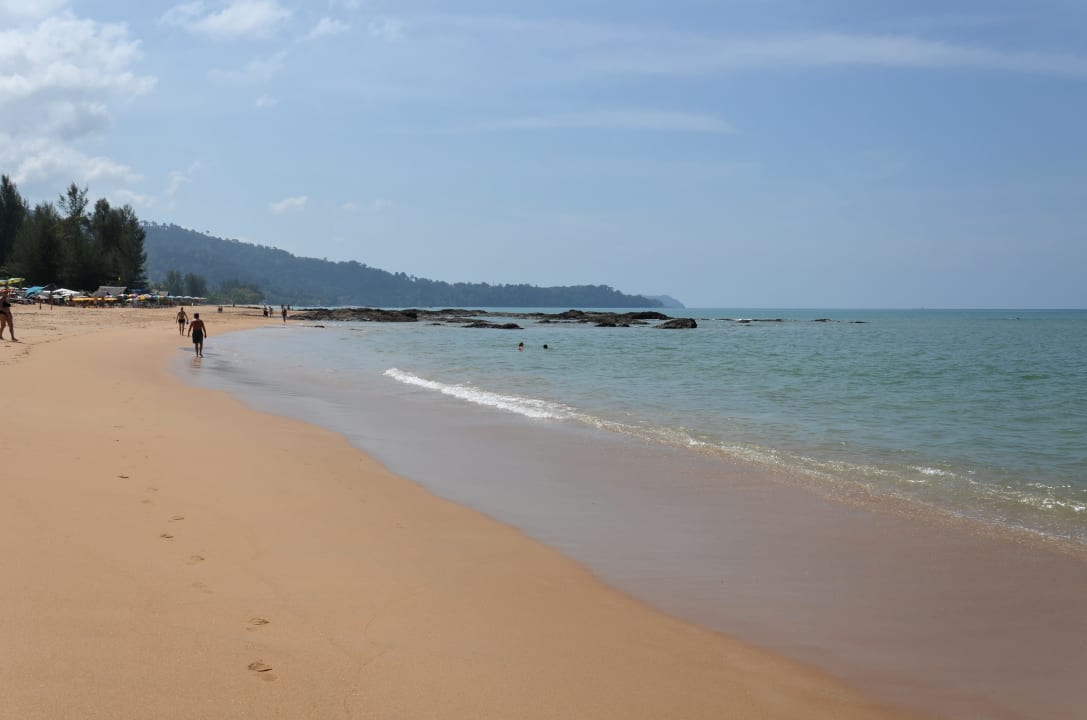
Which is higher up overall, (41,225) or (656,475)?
(41,225)

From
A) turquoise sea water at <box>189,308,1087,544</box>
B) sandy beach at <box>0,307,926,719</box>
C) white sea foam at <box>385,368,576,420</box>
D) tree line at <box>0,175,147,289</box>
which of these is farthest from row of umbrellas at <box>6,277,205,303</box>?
sandy beach at <box>0,307,926,719</box>

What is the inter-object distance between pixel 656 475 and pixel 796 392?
12.2m

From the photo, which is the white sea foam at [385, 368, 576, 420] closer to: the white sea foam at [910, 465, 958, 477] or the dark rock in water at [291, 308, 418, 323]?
the white sea foam at [910, 465, 958, 477]

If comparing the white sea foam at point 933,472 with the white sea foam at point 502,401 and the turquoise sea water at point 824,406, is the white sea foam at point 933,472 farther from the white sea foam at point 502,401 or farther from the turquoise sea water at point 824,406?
the white sea foam at point 502,401

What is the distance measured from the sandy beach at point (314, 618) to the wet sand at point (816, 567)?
0.41m

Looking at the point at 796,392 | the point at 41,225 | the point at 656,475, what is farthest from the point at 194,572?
the point at 41,225

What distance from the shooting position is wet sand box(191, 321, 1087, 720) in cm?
441

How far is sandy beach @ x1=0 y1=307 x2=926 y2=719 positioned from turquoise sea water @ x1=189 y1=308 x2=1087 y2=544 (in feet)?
15.9

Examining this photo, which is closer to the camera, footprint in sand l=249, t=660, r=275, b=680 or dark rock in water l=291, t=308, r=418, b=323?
footprint in sand l=249, t=660, r=275, b=680

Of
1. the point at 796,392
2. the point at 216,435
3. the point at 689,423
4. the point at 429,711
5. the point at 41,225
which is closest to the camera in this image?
the point at 429,711

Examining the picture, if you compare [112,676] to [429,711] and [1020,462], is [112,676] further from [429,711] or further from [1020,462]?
[1020,462]

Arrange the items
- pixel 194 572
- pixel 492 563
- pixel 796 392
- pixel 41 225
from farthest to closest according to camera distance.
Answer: pixel 41 225 → pixel 796 392 → pixel 492 563 → pixel 194 572

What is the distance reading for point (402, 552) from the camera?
6137 millimetres

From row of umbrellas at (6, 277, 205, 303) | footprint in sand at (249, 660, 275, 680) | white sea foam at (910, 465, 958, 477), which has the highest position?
row of umbrellas at (6, 277, 205, 303)
